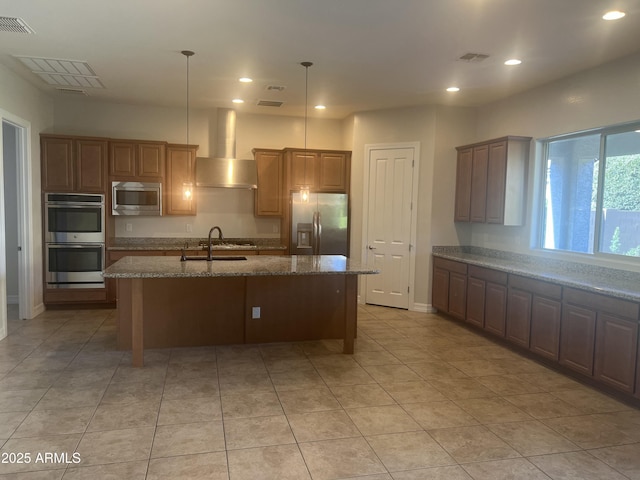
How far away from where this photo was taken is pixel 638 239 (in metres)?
4.12

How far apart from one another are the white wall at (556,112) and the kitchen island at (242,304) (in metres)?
2.30

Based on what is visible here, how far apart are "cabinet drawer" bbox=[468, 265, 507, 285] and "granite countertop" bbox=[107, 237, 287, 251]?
268cm

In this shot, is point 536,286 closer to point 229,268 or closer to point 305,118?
point 229,268

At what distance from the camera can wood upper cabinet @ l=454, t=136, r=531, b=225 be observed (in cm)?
536

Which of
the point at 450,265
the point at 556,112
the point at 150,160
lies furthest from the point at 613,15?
the point at 150,160

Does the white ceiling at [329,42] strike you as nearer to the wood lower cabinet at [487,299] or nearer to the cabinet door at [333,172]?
the cabinet door at [333,172]

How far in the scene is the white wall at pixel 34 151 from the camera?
534 cm

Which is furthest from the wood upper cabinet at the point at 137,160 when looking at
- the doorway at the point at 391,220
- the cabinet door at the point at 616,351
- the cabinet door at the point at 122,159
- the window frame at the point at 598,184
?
the cabinet door at the point at 616,351

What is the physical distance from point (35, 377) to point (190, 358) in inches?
50.2

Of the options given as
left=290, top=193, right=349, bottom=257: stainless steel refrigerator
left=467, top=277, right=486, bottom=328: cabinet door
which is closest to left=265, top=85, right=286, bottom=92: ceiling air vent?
left=290, top=193, right=349, bottom=257: stainless steel refrigerator

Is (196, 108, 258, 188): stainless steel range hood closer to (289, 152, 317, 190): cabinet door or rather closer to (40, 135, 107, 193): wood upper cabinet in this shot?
(289, 152, 317, 190): cabinet door

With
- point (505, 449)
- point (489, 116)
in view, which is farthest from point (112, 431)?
point (489, 116)

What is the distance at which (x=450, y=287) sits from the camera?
594 centimetres

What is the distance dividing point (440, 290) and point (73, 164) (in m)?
5.28
